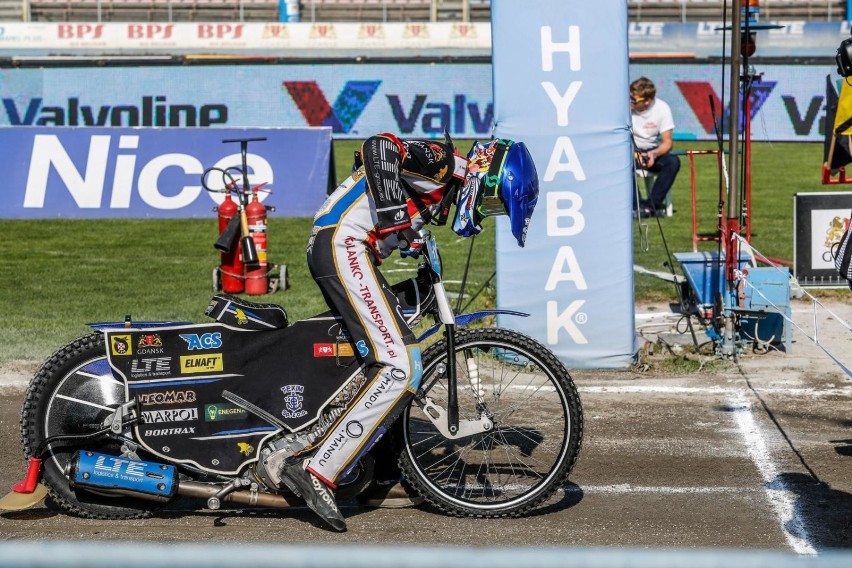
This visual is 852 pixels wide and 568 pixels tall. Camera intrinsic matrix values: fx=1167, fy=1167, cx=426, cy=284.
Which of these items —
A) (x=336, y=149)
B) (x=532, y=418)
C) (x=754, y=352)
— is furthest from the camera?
(x=336, y=149)

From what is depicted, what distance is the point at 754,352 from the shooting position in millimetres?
8648

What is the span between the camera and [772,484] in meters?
5.76

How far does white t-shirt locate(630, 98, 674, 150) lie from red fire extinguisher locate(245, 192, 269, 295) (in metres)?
6.05

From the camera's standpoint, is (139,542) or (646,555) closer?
(646,555)

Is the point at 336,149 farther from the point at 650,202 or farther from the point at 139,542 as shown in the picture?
the point at 139,542

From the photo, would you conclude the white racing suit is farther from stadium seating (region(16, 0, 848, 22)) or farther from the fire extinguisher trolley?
stadium seating (region(16, 0, 848, 22))

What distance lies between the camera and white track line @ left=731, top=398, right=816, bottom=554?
16.4ft

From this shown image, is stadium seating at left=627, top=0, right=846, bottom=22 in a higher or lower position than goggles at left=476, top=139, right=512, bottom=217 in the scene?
higher

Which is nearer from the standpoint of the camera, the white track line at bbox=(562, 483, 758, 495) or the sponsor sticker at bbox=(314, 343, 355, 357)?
the sponsor sticker at bbox=(314, 343, 355, 357)

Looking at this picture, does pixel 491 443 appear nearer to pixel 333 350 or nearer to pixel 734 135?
pixel 333 350

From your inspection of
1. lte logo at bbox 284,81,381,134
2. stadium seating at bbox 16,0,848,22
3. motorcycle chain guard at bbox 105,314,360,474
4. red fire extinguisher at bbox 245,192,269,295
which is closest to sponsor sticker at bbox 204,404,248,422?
motorcycle chain guard at bbox 105,314,360,474

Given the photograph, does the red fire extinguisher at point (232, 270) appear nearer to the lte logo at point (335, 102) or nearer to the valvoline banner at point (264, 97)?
the valvoline banner at point (264, 97)

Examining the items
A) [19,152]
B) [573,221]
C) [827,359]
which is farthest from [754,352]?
[19,152]

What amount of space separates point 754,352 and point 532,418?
112 inches
